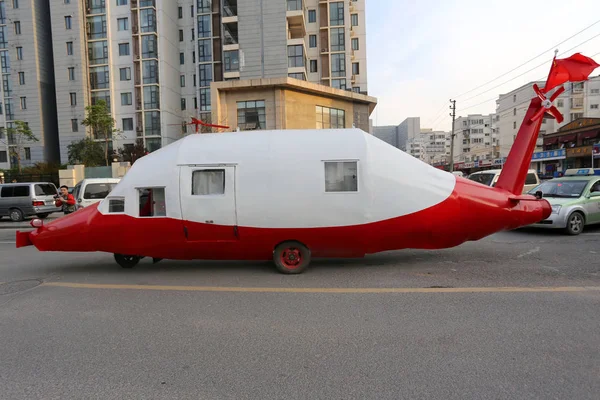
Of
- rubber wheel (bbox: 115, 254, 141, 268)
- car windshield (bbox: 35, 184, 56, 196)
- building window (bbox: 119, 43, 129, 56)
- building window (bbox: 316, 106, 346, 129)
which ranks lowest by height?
rubber wheel (bbox: 115, 254, 141, 268)

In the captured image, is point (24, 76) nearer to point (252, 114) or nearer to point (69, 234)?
point (252, 114)

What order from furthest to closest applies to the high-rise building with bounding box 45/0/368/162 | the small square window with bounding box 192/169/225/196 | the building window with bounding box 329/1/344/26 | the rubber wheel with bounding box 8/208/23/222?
1. the building window with bounding box 329/1/344/26
2. the high-rise building with bounding box 45/0/368/162
3. the rubber wheel with bounding box 8/208/23/222
4. the small square window with bounding box 192/169/225/196

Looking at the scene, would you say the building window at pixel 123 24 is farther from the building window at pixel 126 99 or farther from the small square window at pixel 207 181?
the small square window at pixel 207 181

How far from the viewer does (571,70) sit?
268 inches

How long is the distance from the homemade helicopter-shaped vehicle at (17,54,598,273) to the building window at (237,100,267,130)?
20.8m

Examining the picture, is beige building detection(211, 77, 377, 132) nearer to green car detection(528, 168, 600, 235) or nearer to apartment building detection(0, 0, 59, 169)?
green car detection(528, 168, 600, 235)

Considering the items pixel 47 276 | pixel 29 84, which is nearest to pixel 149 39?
pixel 29 84

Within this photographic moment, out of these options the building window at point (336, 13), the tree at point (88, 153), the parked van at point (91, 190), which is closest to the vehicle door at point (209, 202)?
the parked van at point (91, 190)

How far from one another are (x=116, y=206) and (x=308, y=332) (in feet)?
13.8

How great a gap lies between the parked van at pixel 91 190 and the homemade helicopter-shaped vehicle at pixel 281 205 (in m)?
8.66

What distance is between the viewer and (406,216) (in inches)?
233

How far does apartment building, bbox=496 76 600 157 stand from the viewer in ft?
207

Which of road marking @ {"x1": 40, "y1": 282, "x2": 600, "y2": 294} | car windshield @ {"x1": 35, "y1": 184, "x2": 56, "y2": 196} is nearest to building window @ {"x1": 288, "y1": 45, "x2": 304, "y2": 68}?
car windshield @ {"x1": 35, "y1": 184, "x2": 56, "y2": 196}

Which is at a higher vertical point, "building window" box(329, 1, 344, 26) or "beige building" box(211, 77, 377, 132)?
"building window" box(329, 1, 344, 26)
